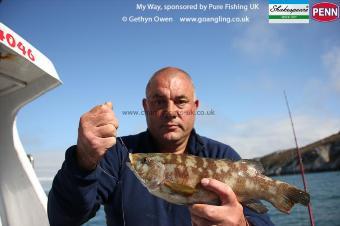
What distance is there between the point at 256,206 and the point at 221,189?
60 centimetres

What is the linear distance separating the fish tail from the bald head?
6.00ft

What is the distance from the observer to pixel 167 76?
4855 mm

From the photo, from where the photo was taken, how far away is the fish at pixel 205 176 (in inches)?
137

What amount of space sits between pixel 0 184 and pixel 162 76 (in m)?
3.92

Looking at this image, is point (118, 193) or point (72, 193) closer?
point (72, 193)

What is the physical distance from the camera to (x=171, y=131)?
4.72 metres

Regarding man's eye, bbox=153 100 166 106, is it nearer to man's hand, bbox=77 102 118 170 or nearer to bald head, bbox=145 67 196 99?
bald head, bbox=145 67 196 99

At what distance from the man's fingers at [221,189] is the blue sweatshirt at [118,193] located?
790mm

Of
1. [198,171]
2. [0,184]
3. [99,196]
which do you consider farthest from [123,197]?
[0,184]

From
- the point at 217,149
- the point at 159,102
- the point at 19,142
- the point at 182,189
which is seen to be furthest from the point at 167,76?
the point at 19,142

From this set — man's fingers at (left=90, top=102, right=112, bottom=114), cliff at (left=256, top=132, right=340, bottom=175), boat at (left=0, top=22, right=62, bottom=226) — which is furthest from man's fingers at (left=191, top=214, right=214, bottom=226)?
cliff at (left=256, top=132, right=340, bottom=175)

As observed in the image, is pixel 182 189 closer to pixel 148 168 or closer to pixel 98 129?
pixel 148 168

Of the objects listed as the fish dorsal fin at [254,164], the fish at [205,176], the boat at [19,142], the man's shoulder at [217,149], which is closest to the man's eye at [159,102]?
the man's shoulder at [217,149]

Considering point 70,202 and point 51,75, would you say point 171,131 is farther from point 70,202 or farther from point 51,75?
point 51,75
